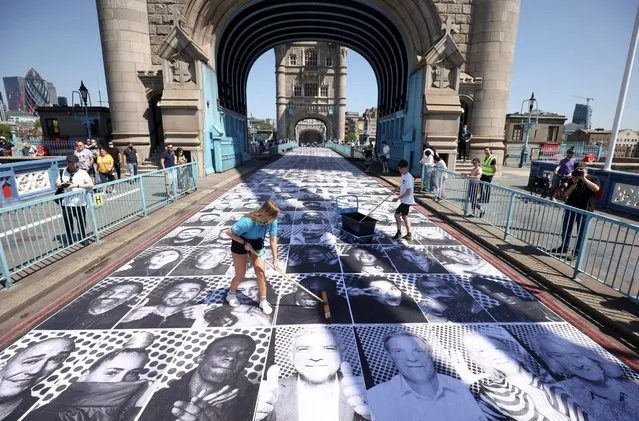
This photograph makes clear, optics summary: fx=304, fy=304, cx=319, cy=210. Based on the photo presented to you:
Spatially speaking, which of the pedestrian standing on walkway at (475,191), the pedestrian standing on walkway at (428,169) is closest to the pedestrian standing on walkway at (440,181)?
the pedestrian standing on walkway at (428,169)

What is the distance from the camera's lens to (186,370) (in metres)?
3.27

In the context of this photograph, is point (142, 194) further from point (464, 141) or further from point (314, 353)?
point (464, 141)

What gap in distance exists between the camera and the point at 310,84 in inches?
3118

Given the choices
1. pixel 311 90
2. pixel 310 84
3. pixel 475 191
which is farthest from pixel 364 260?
pixel 310 84

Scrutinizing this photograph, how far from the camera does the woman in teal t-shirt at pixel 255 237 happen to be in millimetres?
3802

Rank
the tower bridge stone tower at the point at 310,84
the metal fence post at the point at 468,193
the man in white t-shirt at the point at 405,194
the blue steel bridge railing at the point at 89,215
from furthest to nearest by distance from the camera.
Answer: the tower bridge stone tower at the point at 310,84 < the metal fence post at the point at 468,193 < the man in white t-shirt at the point at 405,194 < the blue steel bridge railing at the point at 89,215

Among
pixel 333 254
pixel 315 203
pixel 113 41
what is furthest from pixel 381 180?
pixel 113 41

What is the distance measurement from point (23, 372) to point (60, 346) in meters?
0.41

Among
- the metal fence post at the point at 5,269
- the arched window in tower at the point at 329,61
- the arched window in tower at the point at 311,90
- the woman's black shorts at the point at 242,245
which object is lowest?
the metal fence post at the point at 5,269

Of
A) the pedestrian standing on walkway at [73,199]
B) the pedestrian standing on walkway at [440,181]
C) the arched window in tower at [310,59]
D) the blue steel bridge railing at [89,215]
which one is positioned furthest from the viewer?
the arched window in tower at [310,59]

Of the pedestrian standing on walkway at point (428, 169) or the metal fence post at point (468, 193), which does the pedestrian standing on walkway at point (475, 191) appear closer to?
the metal fence post at point (468, 193)

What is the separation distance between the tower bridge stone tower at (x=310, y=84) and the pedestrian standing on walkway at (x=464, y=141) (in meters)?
61.6

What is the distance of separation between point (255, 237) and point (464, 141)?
17.4 m

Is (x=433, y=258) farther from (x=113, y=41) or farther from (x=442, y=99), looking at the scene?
(x=113, y=41)
